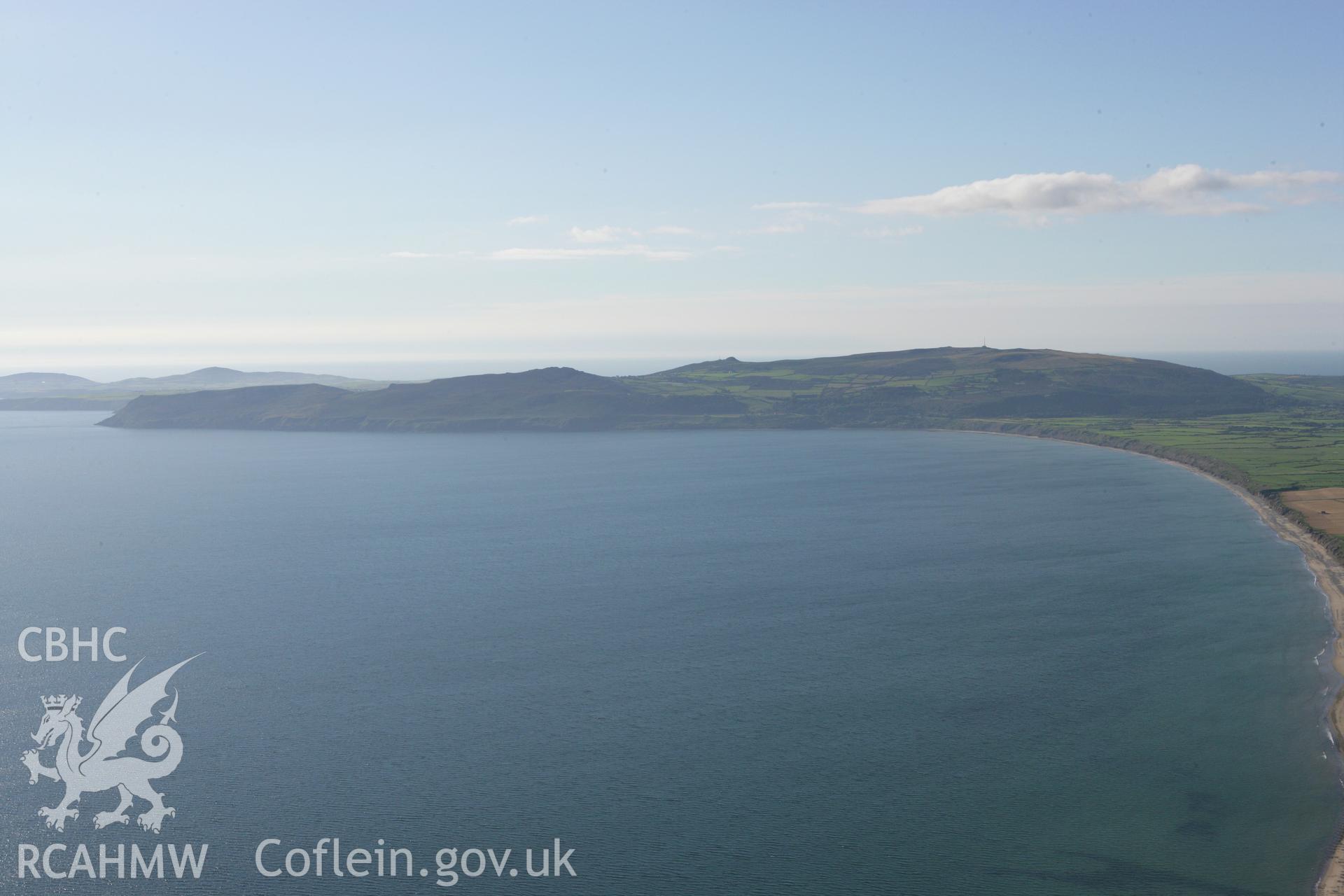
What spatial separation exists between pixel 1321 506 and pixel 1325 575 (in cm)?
2505

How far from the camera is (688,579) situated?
216ft

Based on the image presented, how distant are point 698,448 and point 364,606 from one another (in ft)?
331

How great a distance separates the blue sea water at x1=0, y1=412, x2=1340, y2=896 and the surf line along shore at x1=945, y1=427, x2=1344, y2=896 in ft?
1.90

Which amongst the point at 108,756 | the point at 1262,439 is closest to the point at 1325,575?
the point at 108,756

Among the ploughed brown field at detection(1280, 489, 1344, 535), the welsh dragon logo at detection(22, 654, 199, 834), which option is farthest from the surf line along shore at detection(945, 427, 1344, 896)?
the welsh dragon logo at detection(22, 654, 199, 834)

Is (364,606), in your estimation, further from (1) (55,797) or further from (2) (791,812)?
(2) (791,812)

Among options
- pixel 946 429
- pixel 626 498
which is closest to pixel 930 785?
pixel 626 498

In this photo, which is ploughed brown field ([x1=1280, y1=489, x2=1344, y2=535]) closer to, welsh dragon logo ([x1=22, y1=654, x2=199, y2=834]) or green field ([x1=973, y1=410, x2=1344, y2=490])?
green field ([x1=973, y1=410, x2=1344, y2=490])

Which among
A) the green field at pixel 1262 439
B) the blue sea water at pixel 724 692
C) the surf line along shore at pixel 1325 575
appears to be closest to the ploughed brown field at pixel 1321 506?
the surf line along shore at pixel 1325 575

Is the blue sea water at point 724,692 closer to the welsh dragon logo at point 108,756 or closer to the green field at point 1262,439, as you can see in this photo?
the welsh dragon logo at point 108,756

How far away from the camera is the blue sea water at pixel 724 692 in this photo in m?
31.1

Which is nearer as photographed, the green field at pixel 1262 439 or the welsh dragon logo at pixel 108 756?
the welsh dragon logo at pixel 108 756

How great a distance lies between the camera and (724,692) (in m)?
43.9

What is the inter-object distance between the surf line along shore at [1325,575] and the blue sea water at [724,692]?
0.58m
